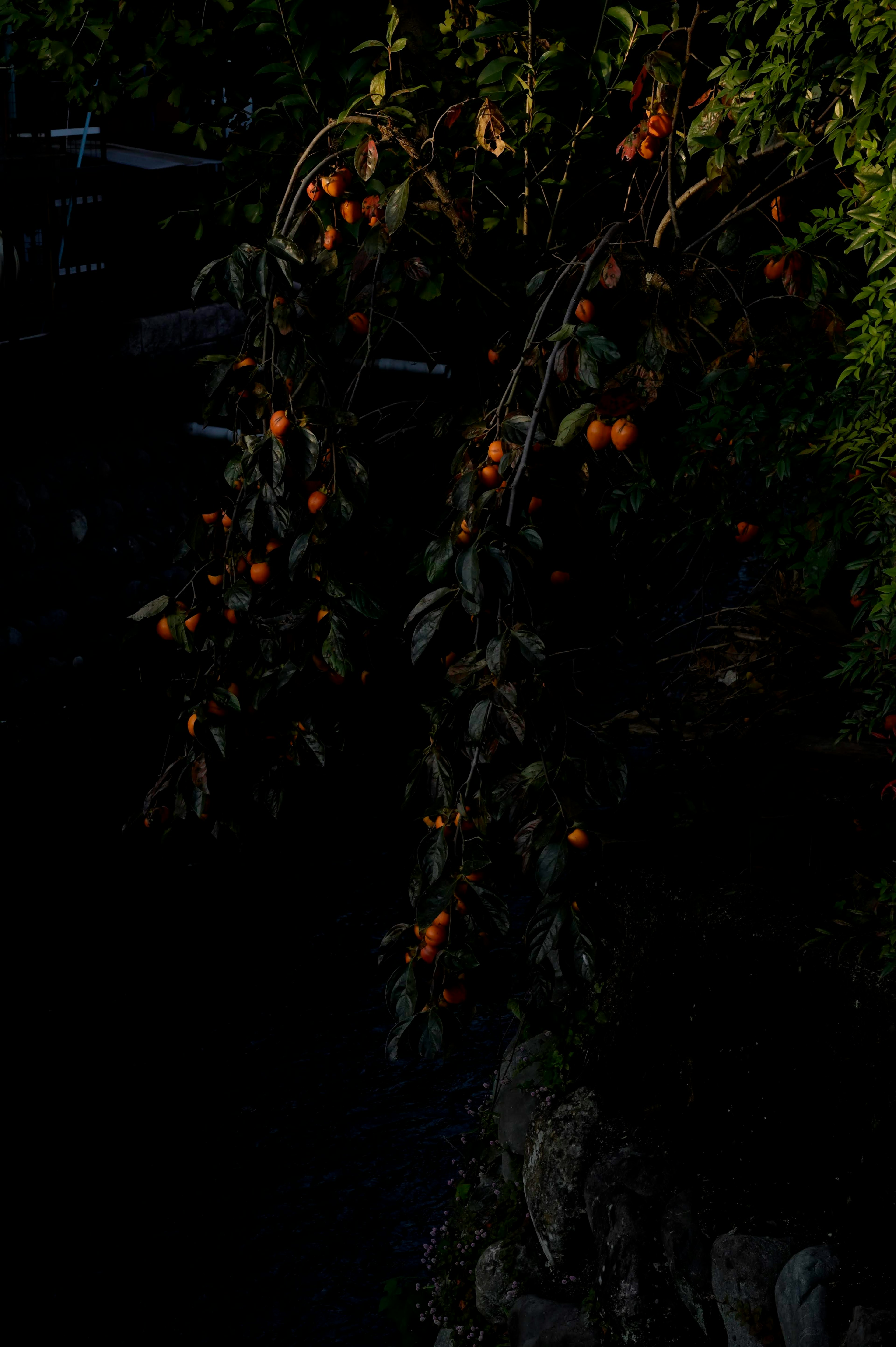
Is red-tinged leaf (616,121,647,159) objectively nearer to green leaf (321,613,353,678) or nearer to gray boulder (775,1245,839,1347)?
green leaf (321,613,353,678)

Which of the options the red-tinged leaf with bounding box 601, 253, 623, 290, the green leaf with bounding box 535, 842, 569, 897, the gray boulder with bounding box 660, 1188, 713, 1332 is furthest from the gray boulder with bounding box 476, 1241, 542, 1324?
the red-tinged leaf with bounding box 601, 253, 623, 290

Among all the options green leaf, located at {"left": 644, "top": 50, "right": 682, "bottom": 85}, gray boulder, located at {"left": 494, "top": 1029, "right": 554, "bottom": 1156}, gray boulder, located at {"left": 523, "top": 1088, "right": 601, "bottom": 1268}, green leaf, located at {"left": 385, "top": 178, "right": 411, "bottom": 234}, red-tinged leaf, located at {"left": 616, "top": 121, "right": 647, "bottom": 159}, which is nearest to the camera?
green leaf, located at {"left": 385, "top": 178, "right": 411, "bottom": 234}

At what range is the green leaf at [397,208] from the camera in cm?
363

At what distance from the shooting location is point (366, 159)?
3602 mm

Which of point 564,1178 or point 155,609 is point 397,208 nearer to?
point 155,609

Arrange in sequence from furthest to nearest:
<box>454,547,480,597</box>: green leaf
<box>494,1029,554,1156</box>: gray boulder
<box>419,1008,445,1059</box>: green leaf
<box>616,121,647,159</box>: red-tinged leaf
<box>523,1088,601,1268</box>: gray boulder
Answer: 1. <box>494,1029,554,1156</box>: gray boulder
2. <box>523,1088,601,1268</box>: gray boulder
3. <box>616,121,647,159</box>: red-tinged leaf
4. <box>419,1008,445,1059</box>: green leaf
5. <box>454,547,480,597</box>: green leaf

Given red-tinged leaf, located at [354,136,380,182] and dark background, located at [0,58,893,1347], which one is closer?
red-tinged leaf, located at [354,136,380,182]

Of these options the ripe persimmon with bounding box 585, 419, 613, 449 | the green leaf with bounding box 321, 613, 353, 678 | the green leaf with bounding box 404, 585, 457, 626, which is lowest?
the green leaf with bounding box 321, 613, 353, 678

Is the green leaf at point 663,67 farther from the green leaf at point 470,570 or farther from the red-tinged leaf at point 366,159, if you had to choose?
the green leaf at point 470,570

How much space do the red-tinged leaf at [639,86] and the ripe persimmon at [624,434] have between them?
1.37 meters

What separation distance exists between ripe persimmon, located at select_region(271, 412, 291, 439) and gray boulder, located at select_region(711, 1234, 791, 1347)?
2.62 metres

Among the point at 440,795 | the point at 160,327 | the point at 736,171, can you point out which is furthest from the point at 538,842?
the point at 160,327

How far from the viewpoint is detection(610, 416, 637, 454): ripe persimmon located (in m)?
3.14

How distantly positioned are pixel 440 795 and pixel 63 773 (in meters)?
6.24
